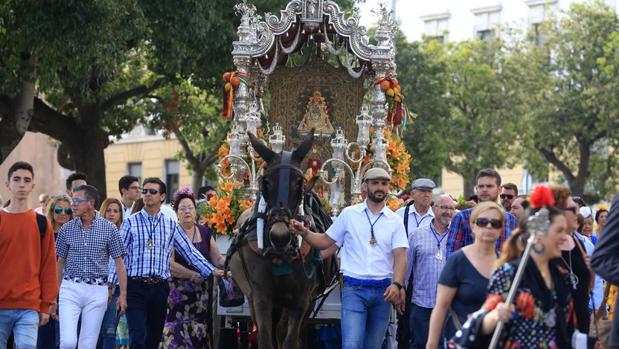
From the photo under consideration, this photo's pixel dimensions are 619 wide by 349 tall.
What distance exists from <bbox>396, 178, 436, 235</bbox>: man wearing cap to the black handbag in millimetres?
1856

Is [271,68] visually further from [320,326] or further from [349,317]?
[349,317]

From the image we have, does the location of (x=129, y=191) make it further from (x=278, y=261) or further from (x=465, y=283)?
(x=465, y=283)

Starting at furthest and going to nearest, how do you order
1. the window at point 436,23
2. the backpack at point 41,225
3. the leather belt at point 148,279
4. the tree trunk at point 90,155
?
1. the window at point 436,23
2. the tree trunk at point 90,155
3. the leather belt at point 148,279
4. the backpack at point 41,225

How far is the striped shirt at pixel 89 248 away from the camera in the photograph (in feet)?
40.1

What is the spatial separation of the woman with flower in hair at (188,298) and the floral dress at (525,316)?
22.2 ft

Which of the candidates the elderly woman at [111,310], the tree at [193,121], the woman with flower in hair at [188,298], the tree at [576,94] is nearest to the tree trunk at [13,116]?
the tree at [193,121]

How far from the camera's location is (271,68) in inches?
696

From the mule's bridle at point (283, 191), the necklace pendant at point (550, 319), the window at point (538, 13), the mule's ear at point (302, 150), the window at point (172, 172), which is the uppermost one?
the window at point (538, 13)

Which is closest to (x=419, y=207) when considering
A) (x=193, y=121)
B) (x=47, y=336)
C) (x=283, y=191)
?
(x=283, y=191)

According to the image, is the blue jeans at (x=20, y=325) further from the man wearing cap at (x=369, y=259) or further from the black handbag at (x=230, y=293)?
the black handbag at (x=230, y=293)

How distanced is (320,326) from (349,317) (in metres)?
2.98

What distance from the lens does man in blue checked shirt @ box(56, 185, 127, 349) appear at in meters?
12.1

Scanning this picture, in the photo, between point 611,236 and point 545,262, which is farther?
point 611,236

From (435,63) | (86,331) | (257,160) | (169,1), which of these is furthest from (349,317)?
(435,63)
